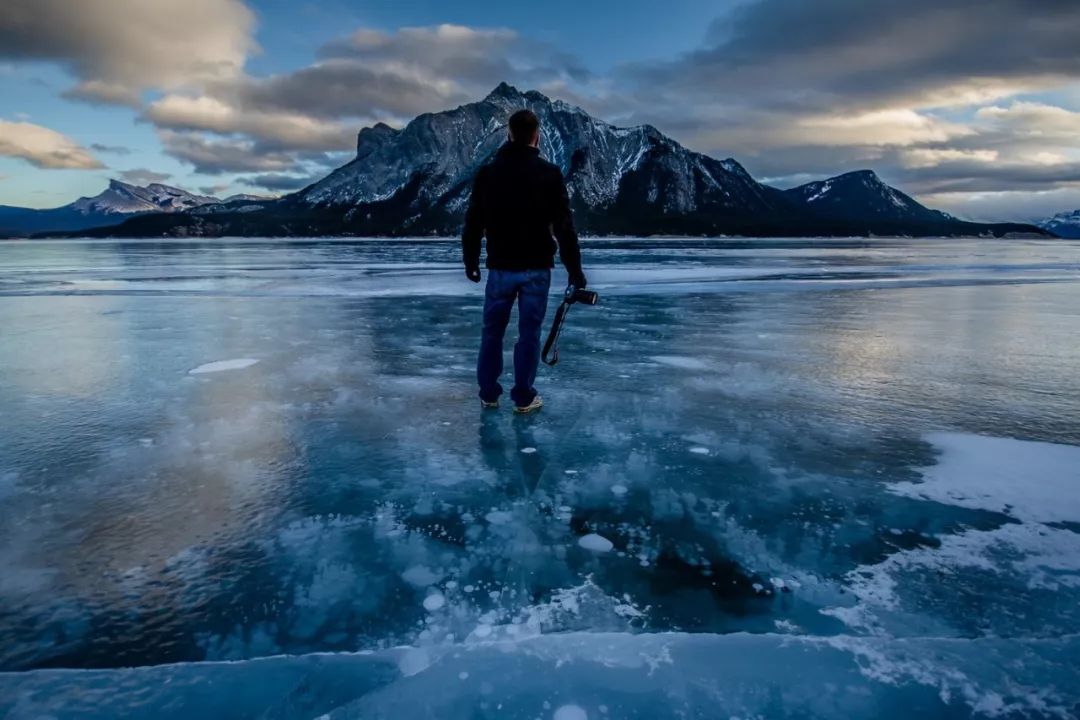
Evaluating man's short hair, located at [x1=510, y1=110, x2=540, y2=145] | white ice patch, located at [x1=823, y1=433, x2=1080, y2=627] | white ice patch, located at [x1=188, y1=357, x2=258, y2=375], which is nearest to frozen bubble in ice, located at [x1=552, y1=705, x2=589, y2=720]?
white ice patch, located at [x1=823, y1=433, x2=1080, y2=627]

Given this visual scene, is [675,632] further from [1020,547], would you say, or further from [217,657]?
[1020,547]

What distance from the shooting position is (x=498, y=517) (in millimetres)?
3115

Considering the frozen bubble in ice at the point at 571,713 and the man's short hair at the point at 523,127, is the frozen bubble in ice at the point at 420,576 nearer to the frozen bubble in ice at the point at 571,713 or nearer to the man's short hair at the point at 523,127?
the frozen bubble in ice at the point at 571,713

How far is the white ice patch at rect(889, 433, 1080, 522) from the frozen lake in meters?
0.02

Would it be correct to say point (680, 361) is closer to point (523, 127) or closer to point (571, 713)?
point (523, 127)

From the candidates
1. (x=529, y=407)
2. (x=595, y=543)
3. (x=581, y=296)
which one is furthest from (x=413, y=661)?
(x=581, y=296)

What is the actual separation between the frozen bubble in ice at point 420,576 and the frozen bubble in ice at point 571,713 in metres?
0.82

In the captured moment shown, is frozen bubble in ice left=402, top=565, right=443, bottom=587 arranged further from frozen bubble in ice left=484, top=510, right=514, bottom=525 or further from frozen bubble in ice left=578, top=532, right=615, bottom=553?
frozen bubble in ice left=578, top=532, right=615, bottom=553

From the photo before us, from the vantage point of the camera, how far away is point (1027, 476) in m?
3.56

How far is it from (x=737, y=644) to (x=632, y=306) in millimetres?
10936

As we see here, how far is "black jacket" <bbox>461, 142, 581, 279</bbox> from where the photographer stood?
4754 millimetres

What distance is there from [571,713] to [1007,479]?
10.1 ft

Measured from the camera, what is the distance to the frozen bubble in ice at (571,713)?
1.90 metres

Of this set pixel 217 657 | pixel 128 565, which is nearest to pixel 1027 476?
pixel 217 657
